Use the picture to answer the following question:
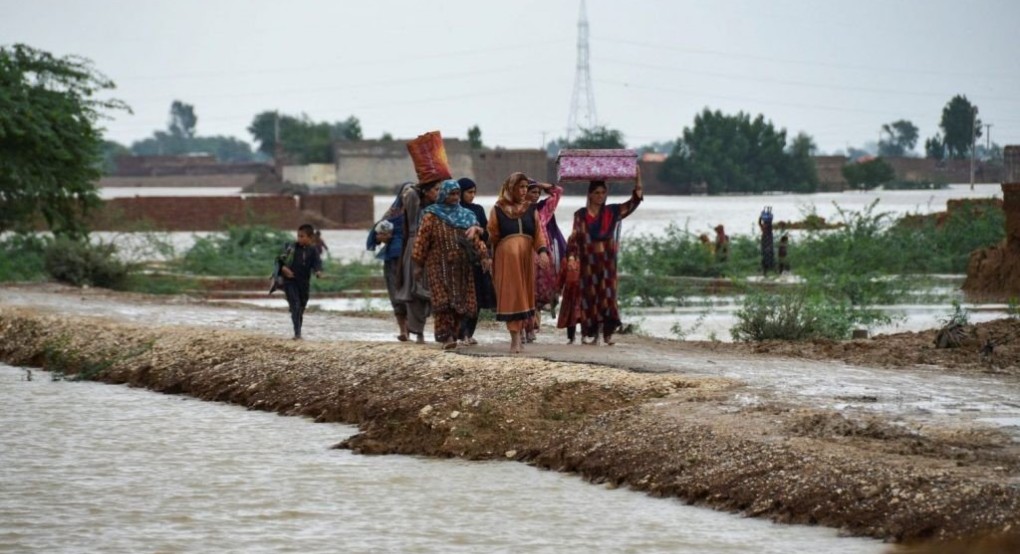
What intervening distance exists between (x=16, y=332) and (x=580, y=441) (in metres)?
8.88

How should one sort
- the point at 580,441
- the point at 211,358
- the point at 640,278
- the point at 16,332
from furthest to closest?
the point at 640,278, the point at 16,332, the point at 211,358, the point at 580,441

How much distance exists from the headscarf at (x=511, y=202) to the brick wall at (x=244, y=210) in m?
35.3

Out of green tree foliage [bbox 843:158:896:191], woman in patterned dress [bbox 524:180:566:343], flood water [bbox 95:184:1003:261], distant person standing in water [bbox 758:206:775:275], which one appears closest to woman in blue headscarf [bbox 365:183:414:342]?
woman in patterned dress [bbox 524:180:566:343]

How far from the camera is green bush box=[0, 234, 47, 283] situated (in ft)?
89.8

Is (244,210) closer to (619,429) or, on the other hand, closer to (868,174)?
(619,429)

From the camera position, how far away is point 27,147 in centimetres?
2964

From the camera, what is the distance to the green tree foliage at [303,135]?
9250 centimetres

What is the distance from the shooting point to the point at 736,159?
92.1 m

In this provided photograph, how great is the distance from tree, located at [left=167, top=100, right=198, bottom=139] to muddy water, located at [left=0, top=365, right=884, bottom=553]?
612 ft

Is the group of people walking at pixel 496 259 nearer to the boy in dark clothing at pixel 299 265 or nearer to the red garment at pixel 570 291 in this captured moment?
the red garment at pixel 570 291

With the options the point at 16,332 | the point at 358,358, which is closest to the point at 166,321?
the point at 16,332

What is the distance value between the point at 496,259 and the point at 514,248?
177 millimetres

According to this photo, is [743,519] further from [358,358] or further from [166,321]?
[166,321]

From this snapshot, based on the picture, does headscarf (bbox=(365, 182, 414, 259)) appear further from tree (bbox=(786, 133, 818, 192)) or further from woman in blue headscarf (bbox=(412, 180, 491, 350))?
tree (bbox=(786, 133, 818, 192))
